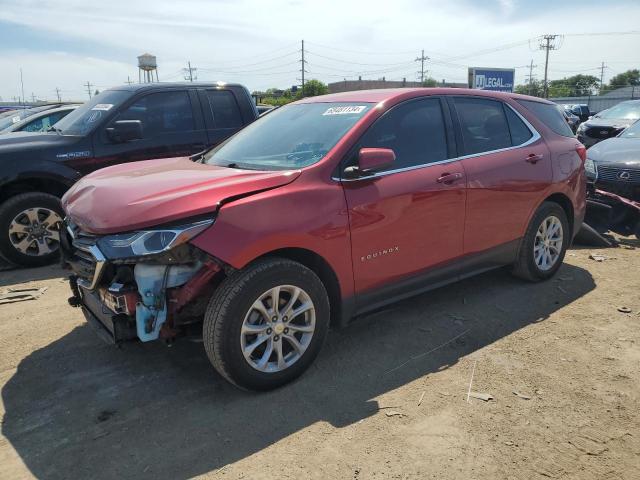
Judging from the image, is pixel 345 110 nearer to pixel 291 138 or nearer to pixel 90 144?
pixel 291 138

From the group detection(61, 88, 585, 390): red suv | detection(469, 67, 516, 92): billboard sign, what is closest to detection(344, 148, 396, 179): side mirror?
detection(61, 88, 585, 390): red suv

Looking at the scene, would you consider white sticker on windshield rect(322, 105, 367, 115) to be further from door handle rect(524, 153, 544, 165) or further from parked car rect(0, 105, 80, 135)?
parked car rect(0, 105, 80, 135)

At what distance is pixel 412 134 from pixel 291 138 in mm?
Result: 910

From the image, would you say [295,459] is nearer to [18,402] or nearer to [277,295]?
[277,295]

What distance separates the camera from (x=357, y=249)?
3420 millimetres

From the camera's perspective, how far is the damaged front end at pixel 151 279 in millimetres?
2830

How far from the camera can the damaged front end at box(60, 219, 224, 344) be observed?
2830 mm

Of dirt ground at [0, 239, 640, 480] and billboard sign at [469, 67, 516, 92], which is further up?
billboard sign at [469, 67, 516, 92]

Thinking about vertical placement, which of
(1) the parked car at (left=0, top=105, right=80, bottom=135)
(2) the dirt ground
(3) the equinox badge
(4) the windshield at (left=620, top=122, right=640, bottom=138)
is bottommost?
(2) the dirt ground

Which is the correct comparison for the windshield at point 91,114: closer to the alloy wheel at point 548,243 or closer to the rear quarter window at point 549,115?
the rear quarter window at point 549,115

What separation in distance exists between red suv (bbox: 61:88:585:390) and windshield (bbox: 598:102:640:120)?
10.7 meters

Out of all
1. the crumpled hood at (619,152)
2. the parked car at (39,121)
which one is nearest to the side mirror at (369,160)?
the crumpled hood at (619,152)

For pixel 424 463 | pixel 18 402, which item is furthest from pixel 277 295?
pixel 18 402

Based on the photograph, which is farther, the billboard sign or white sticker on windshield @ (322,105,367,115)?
the billboard sign
